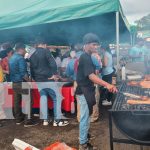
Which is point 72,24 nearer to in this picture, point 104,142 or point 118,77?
point 118,77

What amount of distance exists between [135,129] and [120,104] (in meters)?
0.38

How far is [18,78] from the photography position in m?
6.48

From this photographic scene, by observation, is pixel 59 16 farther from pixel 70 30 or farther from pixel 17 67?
pixel 70 30

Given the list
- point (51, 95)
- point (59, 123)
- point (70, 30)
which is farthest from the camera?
point (70, 30)

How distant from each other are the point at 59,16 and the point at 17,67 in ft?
4.81

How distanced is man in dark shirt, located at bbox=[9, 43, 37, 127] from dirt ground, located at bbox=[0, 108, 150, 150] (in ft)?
0.73

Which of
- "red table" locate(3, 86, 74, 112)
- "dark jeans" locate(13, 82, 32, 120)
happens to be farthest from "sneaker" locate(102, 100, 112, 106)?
"dark jeans" locate(13, 82, 32, 120)

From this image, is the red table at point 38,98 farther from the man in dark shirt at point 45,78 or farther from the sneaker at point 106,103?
the sneaker at point 106,103

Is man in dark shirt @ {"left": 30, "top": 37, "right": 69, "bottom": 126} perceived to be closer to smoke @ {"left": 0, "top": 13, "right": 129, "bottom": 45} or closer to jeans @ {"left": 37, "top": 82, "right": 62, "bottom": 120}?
jeans @ {"left": 37, "top": 82, "right": 62, "bottom": 120}

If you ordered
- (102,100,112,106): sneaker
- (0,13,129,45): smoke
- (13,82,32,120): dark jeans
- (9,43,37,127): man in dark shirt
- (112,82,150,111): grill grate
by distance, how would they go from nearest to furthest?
(112,82,150,111): grill grate
(9,43,37,127): man in dark shirt
(13,82,32,120): dark jeans
(0,13,129,45): smoke
(102,100,112,106): sneaker

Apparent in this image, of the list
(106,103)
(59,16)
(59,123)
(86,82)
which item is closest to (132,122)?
(86,82)

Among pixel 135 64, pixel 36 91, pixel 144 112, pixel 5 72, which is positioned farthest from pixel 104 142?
pixel 135 64

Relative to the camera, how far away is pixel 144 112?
357 centimetres

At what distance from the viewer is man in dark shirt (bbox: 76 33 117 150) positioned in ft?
14.8
